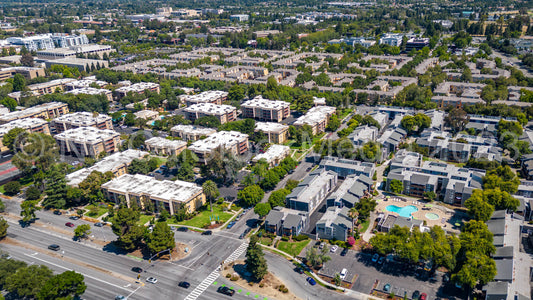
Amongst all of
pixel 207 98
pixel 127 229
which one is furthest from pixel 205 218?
pixel 207 98

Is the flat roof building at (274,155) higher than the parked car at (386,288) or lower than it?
higher

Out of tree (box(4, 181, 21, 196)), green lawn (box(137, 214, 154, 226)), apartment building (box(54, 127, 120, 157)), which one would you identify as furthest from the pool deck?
tree (box(4, 181, 21, 196))

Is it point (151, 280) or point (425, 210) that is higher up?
point (425, 210)

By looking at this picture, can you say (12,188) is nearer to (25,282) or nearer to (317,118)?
(25,282)

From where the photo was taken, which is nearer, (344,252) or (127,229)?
(344,252)

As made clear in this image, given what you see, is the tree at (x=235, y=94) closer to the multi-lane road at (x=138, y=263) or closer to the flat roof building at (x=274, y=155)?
the flat roof building at (x=274, y=155)

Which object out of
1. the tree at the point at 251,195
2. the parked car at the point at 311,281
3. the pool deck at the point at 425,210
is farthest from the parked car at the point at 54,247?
the pool deck at the point at 425,210

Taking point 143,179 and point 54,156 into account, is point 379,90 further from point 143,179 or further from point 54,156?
point 54,156

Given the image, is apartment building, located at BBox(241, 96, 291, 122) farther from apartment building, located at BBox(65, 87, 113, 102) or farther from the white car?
the white car
